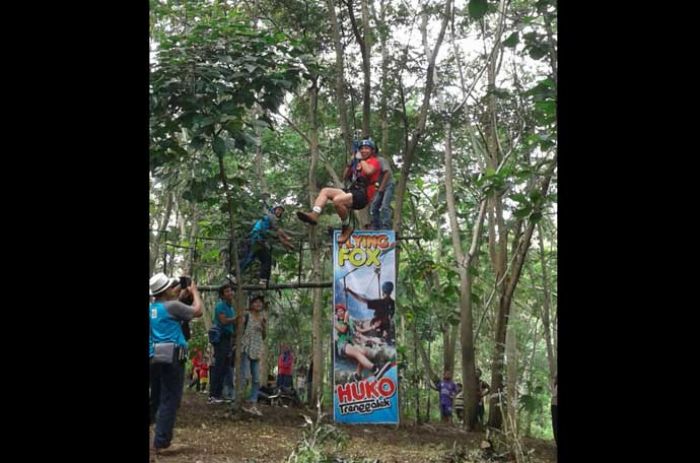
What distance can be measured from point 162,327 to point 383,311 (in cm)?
193

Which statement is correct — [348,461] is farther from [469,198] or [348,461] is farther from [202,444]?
[469,198]

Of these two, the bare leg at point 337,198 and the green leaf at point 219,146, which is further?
the bare leg at point 337,198

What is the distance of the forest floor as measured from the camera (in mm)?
4641

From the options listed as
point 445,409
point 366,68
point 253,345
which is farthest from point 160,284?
point 445,409

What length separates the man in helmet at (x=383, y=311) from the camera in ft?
18.1

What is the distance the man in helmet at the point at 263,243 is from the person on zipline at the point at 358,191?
0.93 feet

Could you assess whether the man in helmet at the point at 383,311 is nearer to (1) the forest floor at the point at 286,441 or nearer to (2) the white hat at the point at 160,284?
(1) the forest floor at the point at 286,441

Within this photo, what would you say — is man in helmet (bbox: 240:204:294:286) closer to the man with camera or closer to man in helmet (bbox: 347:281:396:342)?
man in helmet (bbox: 347:281:396:342)

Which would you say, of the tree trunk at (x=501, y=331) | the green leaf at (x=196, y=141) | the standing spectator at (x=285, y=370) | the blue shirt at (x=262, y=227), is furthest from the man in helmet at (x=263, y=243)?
the tree trunk at (x=501, y=331)

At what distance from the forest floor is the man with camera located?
440 millimetres
